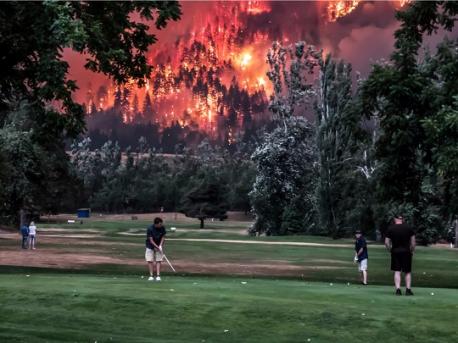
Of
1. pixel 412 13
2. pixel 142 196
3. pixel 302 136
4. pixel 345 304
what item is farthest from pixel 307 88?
pixel 142 196

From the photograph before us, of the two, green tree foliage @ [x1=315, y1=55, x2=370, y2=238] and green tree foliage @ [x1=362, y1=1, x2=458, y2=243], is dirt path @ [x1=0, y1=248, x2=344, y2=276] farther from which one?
green tree foliage @ [x1=315, y1=55, x2=370, y2=238]

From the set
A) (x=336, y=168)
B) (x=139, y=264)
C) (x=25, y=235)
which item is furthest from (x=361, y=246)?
(x=336, y=168)

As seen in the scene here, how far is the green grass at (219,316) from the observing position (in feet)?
53.0

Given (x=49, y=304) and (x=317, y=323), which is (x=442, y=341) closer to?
(x=317, y=323)

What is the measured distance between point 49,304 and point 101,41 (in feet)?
25.9

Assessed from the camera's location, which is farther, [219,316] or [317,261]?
[317,261]

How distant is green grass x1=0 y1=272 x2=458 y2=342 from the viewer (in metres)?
16.1

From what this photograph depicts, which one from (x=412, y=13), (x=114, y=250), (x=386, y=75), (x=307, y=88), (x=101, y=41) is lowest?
(x=114, y=250)

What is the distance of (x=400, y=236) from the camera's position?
795 inches

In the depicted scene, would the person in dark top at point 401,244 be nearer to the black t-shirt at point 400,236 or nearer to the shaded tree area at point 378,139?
the black t-shirt at point 400,236

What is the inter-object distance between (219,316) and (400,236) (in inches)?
220

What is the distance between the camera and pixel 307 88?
98062mm

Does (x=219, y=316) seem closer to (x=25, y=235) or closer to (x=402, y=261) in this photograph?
(x=402, y=261)

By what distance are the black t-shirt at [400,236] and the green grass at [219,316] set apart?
1.32m
